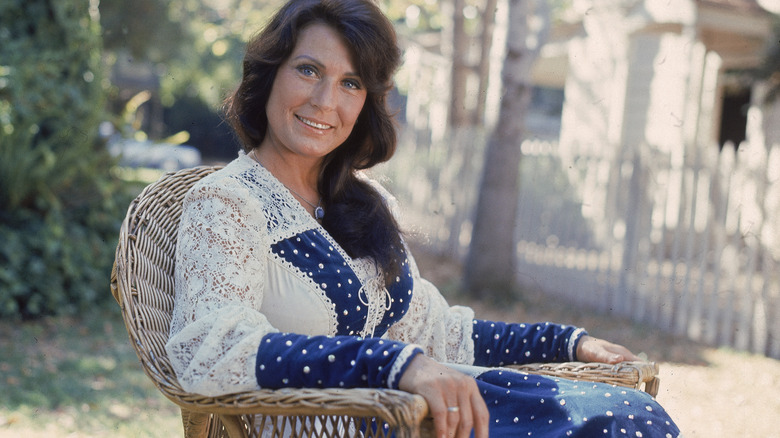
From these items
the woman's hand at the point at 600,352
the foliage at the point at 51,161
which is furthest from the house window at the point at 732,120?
the woman's hand at the point at 600,352

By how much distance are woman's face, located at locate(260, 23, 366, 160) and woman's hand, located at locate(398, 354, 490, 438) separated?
796 mm

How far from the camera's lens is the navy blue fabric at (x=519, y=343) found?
2.07m

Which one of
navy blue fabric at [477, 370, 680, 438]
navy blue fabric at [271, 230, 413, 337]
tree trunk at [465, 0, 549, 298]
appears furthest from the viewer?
tree trunk at [465, 0, 549, 298]

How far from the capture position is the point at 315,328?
1.80m

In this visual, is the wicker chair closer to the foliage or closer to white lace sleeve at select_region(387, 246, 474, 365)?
white lace sleeve at select_region(387, 246, 474, 365)

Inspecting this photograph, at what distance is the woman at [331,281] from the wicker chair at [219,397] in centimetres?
5

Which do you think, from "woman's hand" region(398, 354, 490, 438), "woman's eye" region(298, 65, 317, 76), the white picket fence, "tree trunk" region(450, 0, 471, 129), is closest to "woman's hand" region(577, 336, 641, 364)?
"woman's hand" region(398, 354, 490, 438)

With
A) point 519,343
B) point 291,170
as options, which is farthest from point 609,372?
point 291,170

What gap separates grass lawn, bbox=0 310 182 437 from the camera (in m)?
3.56

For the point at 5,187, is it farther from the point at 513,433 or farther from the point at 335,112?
the point at 513,433

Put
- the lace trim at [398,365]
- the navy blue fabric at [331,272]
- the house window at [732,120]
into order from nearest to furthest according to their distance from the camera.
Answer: the lace trim at [398,365]
the navy blue fabric at [331,272]
the house window at [732,120]

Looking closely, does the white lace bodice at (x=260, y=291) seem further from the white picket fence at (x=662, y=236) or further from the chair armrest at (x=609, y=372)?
the white picket fence at (x=662, y=236)

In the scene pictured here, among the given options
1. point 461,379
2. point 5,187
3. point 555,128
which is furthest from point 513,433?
point 555,128

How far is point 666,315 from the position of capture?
6215 mm
